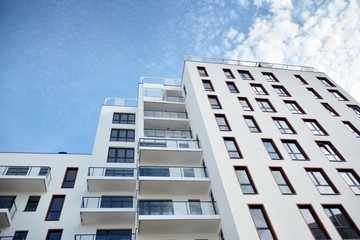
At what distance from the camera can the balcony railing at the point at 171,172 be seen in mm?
16281

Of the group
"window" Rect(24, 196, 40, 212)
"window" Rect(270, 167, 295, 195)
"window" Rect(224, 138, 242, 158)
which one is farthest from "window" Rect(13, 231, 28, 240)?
"window" Rect(270, 167, 295, 195)

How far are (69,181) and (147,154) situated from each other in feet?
20.9

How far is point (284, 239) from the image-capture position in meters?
11.3

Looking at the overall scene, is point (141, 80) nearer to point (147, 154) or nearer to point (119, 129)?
point (119, 129)

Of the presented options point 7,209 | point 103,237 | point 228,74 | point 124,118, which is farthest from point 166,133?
point 7,209

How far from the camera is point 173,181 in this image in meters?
16.0

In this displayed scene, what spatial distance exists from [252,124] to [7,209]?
17.8 meters

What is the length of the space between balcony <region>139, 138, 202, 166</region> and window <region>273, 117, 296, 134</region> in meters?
6.64

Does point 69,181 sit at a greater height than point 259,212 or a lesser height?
greater

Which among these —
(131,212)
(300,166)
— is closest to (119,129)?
(131,212)

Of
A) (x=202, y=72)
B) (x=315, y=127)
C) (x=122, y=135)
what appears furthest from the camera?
(x=202, y=72)

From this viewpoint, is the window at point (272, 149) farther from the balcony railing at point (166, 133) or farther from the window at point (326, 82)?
the window at point (326, 82)

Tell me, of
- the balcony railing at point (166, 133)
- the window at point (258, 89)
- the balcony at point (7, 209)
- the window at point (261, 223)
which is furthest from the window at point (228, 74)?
the balcony at point (7, 209)

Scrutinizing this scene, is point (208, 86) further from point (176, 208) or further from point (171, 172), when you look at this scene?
point (176, 208)
